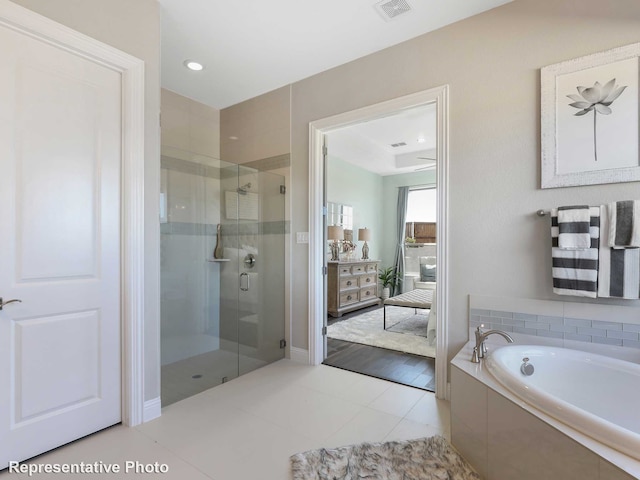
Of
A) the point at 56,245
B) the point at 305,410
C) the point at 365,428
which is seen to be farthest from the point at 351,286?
the point at 56,245

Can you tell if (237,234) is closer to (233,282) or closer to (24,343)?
(233,282)

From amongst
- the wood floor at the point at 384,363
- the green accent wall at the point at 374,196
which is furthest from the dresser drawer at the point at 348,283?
the wood floor at the point at 384,363

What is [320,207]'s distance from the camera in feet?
10.5

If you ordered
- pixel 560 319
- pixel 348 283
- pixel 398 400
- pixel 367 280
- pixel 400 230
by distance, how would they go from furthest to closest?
pixel 400 230 < pixel 367 280 < pixel 348 283 < pixel 398 400 < pixel 560 319

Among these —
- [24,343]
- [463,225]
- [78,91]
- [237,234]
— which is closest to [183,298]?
[237,234]

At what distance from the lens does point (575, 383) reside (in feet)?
5.90

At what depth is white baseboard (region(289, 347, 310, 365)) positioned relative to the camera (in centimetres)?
323

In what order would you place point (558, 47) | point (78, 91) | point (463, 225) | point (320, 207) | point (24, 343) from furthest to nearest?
point (320, 207) < point (463, 225) < point (558, 47) < point (78, 91) < point (24, 343)

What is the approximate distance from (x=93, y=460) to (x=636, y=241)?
3134 mm

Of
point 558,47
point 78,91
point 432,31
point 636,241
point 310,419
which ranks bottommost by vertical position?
point 310,419

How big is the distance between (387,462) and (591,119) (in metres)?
2.28

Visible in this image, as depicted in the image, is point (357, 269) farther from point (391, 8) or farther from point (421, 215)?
point (391, 8)

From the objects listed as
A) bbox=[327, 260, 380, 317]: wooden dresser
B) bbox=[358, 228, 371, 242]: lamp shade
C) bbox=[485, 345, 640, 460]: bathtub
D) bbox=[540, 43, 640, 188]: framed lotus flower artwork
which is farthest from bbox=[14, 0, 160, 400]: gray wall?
bbox=[358, 228, 371, 242]: lamp shade

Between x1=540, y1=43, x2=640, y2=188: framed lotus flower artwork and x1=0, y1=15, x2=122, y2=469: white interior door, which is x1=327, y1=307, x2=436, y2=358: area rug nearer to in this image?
x1=540, y1=43, x2=640, y2=188: framed lotus flower artwork
